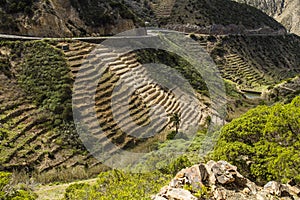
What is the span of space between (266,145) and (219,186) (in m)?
5.13

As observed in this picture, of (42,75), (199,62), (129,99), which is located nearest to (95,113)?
(129,99)

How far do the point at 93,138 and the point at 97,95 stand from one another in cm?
628

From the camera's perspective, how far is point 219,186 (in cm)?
1166

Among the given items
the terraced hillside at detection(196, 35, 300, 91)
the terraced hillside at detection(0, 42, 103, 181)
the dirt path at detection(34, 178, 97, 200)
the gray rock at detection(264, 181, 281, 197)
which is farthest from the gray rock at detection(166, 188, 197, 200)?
the terraced hillside at detection(196, 35, 300, 91)

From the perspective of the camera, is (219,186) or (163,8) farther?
(163,8)

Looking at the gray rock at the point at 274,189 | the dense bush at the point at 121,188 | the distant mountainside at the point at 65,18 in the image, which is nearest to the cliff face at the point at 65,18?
the distant mountainside at the point at 65,18

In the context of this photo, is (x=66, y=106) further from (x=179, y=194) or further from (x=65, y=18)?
(x=179, y=194)

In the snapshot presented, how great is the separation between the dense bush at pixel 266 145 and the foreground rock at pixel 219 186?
1419 millimetres

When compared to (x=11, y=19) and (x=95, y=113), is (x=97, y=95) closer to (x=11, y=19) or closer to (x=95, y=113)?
(x=95, y=113)

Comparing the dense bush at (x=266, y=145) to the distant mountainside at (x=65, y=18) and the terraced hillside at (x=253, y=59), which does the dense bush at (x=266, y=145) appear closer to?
the distant mountainside at (x=65, y=18)

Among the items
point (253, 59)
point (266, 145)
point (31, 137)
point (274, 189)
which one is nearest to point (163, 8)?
point (253, 59)

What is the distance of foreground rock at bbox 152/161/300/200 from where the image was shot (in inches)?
428

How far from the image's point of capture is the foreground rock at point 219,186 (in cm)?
1087

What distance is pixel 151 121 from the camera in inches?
1326
